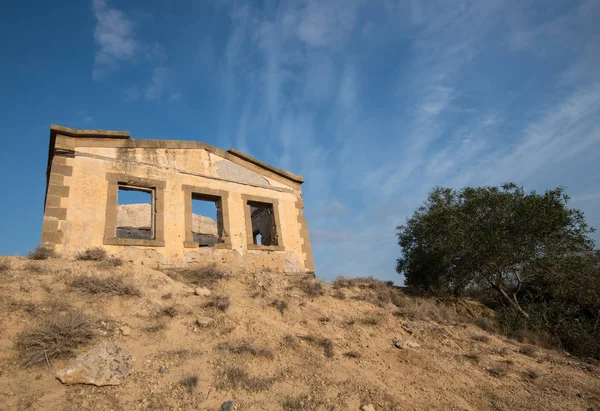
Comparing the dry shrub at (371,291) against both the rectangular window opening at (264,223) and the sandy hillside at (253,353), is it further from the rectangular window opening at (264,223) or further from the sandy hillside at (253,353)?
the rectangular window opening at (264,223)

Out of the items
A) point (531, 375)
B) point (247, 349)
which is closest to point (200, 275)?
point (247, 349)

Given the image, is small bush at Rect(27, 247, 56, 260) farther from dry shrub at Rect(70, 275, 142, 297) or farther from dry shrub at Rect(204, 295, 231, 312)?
dry shrub at Rect(204, 295, 231, 312)

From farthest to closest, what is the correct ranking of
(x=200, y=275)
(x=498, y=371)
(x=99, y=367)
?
(x=200, y=275), (x=498, y=371), (x=99, y=367)

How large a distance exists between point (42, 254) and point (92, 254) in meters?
0.98

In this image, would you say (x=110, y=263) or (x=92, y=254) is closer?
(x=110, y=263)

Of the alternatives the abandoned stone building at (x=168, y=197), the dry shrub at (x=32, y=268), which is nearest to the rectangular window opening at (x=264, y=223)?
the abandoned stone building at (x=168, y=197)

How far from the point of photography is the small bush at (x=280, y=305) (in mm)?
7938

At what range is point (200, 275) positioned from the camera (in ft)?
30.0

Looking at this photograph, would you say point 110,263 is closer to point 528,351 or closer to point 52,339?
point 52,339

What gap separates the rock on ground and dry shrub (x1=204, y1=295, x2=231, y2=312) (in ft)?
7.42

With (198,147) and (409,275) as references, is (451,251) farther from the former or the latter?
(198,147)

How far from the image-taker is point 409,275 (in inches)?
623

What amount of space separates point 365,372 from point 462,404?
1.51m

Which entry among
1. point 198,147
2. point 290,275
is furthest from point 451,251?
point 198,147
